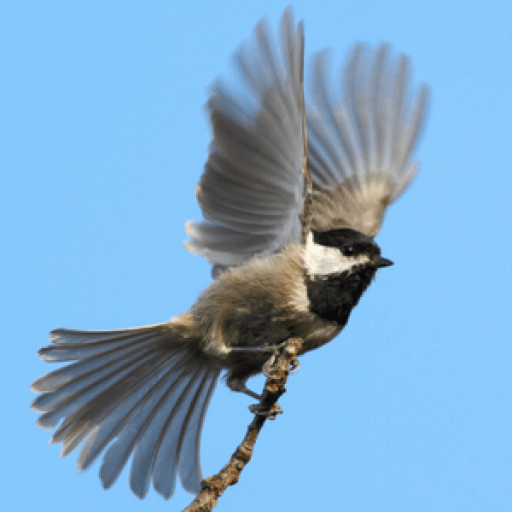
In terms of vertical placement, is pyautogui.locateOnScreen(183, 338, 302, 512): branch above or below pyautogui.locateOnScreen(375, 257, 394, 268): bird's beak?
below

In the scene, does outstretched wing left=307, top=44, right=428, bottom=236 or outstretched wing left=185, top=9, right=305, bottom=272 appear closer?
outstretched wing left=185, top=9, right=305, bottom=272

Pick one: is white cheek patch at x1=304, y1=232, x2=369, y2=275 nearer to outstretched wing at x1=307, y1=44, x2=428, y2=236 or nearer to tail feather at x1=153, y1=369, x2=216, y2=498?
outstretched wing at x1=307, y1=44, x2=428, y2=236

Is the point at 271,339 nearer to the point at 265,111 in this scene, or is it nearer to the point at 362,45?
the point at 265,111

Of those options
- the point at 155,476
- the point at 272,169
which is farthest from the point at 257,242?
the point at 155,476

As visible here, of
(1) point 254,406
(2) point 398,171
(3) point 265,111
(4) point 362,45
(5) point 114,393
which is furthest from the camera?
(2) point 398,171

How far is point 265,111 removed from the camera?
12.0 ft

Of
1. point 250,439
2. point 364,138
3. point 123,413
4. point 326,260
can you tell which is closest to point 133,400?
point 123,413

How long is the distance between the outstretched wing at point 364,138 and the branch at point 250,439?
1522 millimetres

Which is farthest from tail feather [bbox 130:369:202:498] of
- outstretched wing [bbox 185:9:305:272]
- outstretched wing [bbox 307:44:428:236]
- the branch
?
outstretched wing [bbox 307:44:428:236]

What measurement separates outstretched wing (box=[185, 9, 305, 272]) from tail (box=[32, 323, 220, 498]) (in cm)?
53

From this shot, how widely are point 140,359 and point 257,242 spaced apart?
0.79m

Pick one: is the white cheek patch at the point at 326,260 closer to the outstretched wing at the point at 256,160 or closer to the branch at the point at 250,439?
the outstretched wing at the point at 256,160

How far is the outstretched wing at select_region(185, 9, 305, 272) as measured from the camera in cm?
353

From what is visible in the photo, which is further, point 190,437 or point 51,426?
point 190,437
